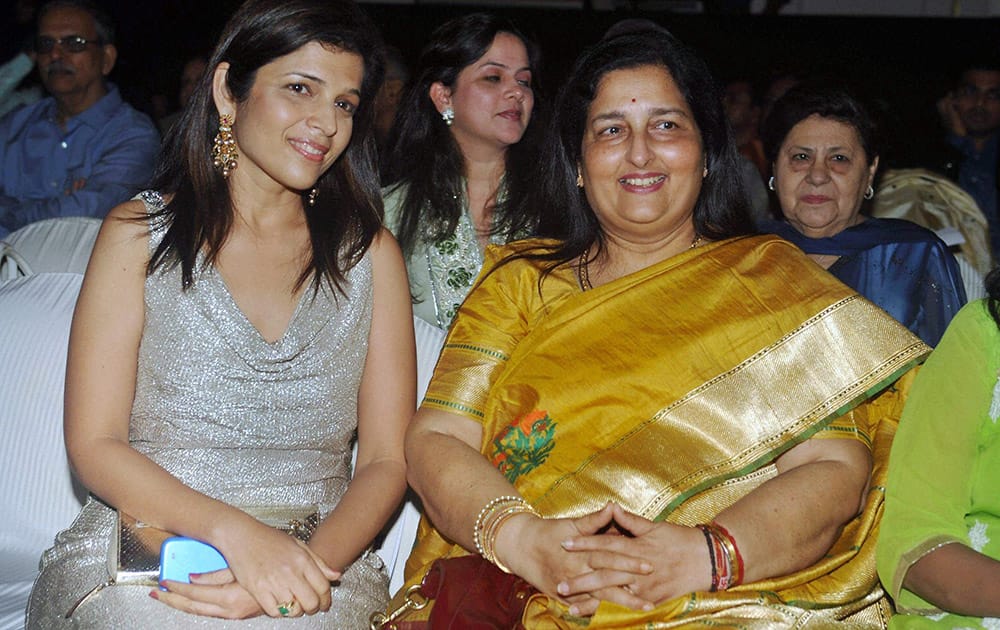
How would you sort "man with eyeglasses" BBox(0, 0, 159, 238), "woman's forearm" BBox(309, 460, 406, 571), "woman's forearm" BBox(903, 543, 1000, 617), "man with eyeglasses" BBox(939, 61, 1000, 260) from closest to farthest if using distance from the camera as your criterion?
"woman's forearm" BBox(903, 543, 1000, 617) < "woman's forearm" BBox(309, 460, 406, 571) < "man with eyeglasses" BBox(0, 0, 159, 238) < "man with eyeglasses" BBox(939, 61, 1000, 260)

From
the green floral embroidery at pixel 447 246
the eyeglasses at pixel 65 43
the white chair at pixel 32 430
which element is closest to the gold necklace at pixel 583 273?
the green floral embroidery at pixel 447 246

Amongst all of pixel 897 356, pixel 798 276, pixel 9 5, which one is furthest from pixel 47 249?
pixel 9 5

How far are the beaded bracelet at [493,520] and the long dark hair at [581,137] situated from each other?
0.64 m

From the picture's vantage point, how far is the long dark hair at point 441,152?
12.4ft

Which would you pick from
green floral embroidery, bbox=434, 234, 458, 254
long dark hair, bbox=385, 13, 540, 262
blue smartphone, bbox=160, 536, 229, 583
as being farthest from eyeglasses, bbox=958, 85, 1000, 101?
blue smartphone, bbox=160, 536, 229, 583

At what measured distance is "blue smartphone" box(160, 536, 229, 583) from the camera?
6.92 feet

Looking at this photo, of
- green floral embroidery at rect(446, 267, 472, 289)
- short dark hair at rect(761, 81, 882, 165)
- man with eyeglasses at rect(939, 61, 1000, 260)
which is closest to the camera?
short dark hair at rect(761, 81, 882, 165)

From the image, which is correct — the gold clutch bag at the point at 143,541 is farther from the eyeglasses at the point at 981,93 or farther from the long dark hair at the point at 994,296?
the eyeglasses at the point at 981,93

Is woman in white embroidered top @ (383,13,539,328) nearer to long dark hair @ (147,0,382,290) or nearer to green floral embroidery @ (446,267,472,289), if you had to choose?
green floral embroidery @ (446,267,472,289)

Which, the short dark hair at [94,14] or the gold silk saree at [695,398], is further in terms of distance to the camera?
the short dark hair at [94,14]

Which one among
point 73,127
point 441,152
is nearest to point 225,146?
point 441,152

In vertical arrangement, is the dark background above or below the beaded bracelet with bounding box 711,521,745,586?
above

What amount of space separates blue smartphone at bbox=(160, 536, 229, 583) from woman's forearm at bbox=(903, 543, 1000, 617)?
1283mm

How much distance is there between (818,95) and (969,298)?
0.80 metres
